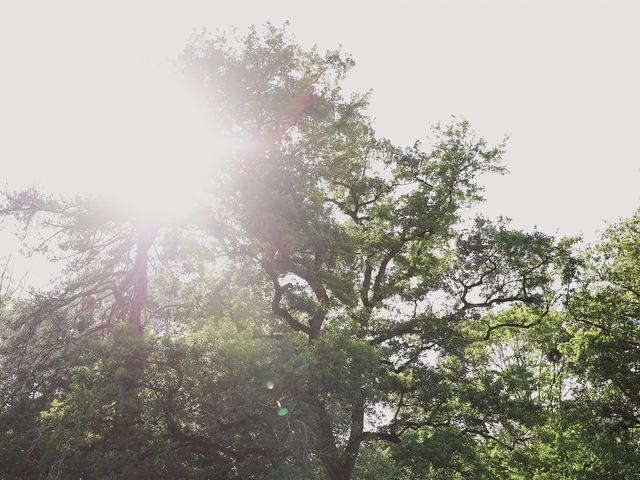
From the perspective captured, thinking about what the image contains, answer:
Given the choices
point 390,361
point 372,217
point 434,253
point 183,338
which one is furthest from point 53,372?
point 434,253

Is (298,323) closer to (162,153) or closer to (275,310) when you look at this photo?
(275,310)

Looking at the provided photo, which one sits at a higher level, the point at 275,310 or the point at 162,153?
the point at 162,153

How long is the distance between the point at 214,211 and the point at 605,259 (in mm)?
16485

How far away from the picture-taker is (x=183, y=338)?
13227mm

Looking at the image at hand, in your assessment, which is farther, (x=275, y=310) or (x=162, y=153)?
(x=275, y=310)

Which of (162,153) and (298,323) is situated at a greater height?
(162,153)

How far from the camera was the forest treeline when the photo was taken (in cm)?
1200

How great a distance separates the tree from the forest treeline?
0.07 m

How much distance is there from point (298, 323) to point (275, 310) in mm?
1347

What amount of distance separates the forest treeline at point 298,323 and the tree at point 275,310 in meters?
0.07

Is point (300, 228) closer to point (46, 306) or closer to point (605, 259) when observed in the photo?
point (46, 306)

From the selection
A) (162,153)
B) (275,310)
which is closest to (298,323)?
(275,310)

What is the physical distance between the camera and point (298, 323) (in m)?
18.5

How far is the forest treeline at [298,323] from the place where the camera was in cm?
1200
